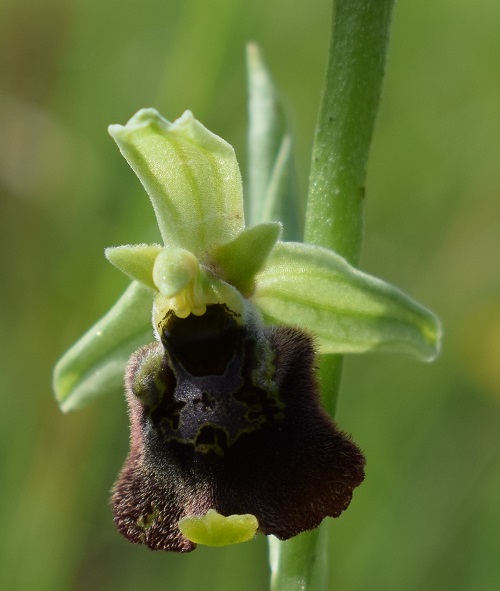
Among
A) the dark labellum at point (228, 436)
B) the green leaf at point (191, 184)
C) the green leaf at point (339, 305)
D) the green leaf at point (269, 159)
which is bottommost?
the dark labellum at point (228, 436)

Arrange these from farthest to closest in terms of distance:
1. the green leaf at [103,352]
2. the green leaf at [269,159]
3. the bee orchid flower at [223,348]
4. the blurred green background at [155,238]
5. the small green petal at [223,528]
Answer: the blurred green background at [155,238] < the green leaf at [269,159] < the green leaf at [103,352] < the bee orchid flower at [223,348] < the small green petal at [223,528]

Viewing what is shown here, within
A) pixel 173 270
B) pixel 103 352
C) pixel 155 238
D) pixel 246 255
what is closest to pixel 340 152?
pixel 246 255

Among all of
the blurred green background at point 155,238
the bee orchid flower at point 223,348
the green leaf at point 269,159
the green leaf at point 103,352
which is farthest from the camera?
the blurred green background at point 155,238

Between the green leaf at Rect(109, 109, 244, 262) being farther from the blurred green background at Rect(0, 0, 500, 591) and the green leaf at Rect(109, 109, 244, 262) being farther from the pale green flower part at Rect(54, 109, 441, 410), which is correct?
the blurred green background at Rect(0, 0, 500, 591)

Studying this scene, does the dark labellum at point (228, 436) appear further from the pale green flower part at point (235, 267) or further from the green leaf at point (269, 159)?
the green leaf at point (269, 159)

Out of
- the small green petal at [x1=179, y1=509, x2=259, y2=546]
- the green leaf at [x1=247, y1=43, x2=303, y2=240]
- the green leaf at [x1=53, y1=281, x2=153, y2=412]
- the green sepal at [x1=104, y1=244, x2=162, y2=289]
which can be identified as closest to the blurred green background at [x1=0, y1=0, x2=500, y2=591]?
the green leaf at [x1=247, y1=43, x2=303, y2=240]

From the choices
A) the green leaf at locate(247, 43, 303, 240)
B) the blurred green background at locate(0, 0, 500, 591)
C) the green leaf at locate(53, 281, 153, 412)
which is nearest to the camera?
the green leaf at locate(53, 281, 153, 412)

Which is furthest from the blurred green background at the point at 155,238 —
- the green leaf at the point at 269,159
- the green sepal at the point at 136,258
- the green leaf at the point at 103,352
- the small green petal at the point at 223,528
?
the small green petal at the point at 223,528
